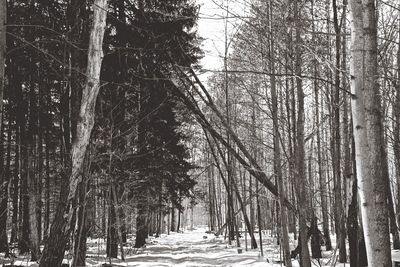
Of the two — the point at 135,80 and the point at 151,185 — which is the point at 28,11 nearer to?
the point at 135,80

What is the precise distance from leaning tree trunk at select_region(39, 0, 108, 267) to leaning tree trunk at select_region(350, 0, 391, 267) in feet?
11.3

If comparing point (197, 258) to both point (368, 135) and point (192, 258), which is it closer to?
point (192, 258)

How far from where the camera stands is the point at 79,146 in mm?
5758

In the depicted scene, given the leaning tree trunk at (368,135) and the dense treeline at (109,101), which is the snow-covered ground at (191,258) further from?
the leaning tree trunk at (368,135)

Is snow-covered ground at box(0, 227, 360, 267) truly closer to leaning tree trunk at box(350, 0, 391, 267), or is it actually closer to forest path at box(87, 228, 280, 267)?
forest path at box(87, 228, 280, 267)

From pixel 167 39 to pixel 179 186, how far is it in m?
7.36

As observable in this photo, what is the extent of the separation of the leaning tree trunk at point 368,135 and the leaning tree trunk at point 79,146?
343 cm

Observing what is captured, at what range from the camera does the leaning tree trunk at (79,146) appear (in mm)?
5301

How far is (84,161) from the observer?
226 inches

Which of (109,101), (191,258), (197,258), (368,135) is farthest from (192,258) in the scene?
(368,135)

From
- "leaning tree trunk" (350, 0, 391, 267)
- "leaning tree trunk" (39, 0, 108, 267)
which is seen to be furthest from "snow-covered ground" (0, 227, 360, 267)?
"leaning tree trunk" (350, 0, 391, 267)

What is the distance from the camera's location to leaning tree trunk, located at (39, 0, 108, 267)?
5.30 m

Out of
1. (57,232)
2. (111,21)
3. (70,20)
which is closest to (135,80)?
(111,21)

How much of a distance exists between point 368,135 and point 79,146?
14.1 ft
